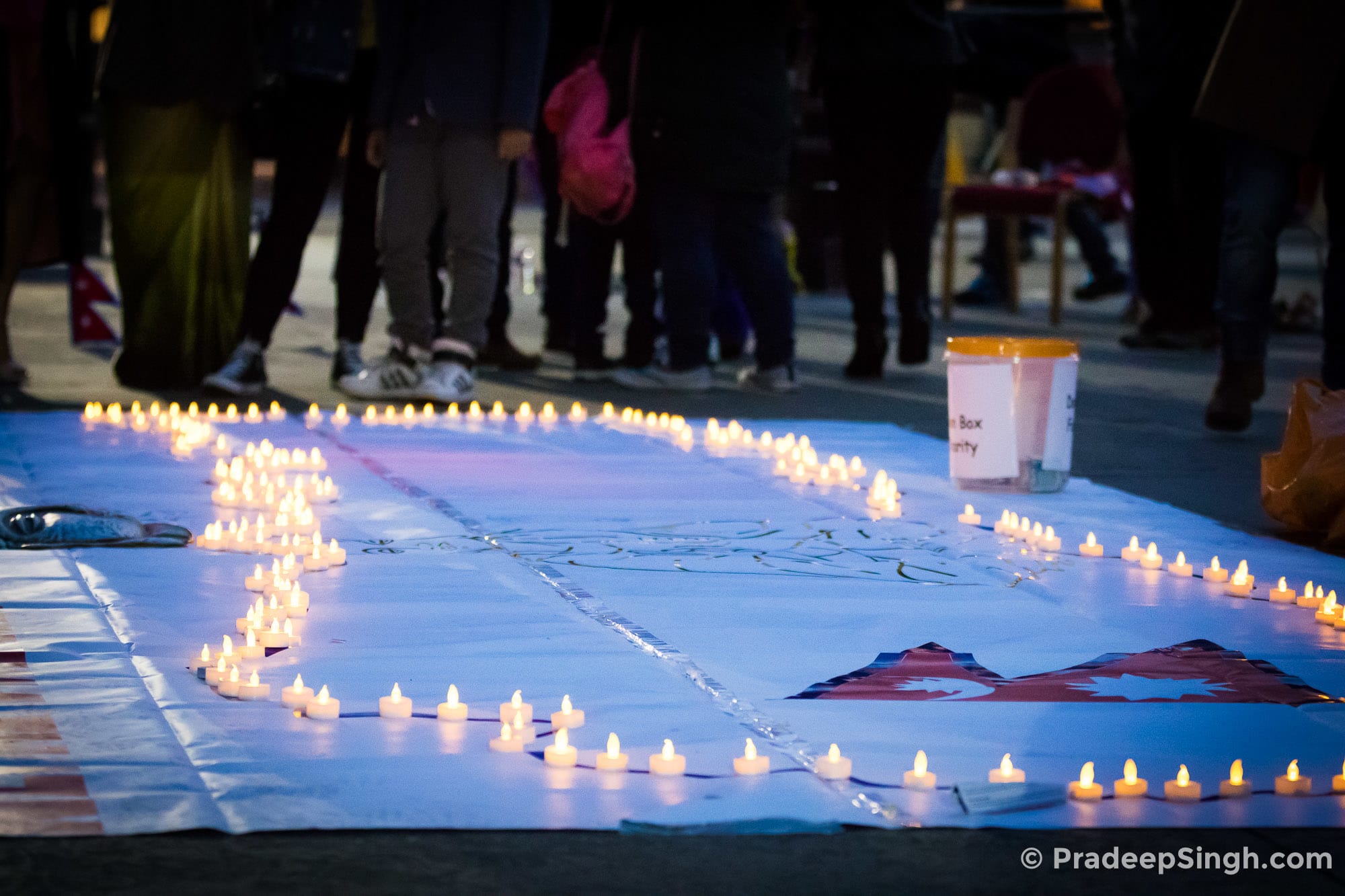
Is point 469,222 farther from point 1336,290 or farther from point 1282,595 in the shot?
point 1282,595

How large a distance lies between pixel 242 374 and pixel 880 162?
240 centimetres

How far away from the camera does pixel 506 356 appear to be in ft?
23.7

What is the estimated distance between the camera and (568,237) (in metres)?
6.93

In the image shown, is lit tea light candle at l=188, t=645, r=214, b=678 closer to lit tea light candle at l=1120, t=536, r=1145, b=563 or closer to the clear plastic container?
lit tea light candle at l=1120, t=536, r=1145, b=563

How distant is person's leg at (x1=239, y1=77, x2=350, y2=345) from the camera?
6.14 m

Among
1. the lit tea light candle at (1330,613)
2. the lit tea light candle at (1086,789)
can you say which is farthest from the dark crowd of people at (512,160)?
the lit tea light candle at (1086,789)

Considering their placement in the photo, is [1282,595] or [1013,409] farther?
[1013,409]

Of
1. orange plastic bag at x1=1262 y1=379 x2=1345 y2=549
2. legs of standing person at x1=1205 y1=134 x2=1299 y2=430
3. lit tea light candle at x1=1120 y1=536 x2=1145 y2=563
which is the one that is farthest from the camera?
legs of standing person at x1=1205 y1=134 x2=1299 y2=430

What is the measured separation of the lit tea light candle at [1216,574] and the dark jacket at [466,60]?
2.92 metres

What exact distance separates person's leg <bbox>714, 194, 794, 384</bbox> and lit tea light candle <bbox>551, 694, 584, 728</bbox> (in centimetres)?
397

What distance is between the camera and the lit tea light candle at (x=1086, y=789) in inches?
93.1

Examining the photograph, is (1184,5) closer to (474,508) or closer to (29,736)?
(474,508)

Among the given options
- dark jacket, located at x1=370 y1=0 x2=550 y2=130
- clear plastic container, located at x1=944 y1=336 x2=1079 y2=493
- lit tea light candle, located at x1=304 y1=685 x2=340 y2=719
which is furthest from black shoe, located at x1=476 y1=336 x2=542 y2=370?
lit tea light candle, located at x1=304 y1=685 x2=340 y2=719

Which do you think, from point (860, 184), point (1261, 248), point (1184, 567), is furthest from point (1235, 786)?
point (860, 184)
